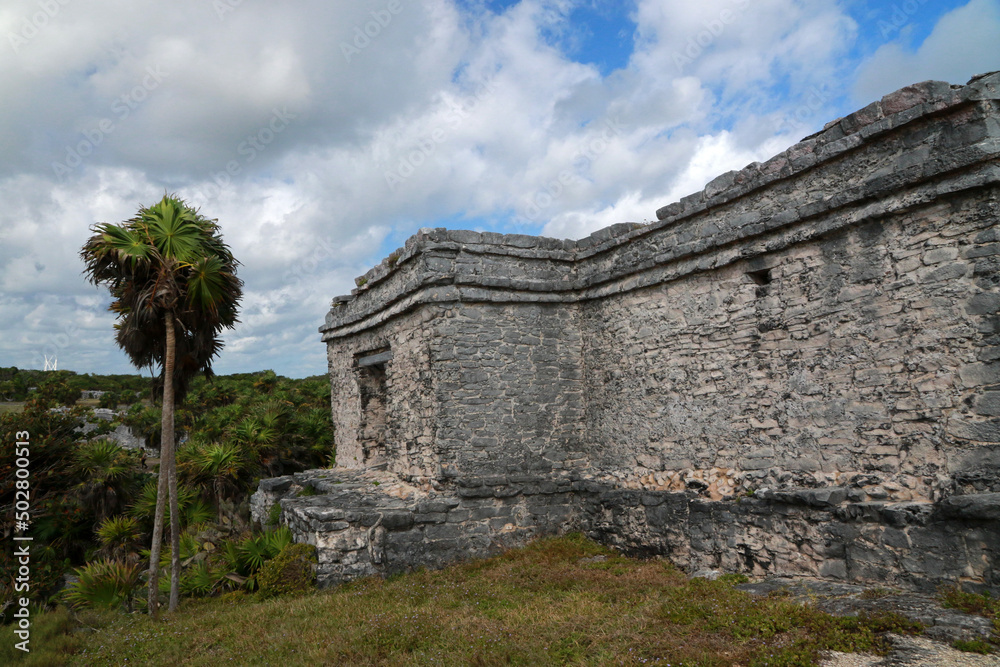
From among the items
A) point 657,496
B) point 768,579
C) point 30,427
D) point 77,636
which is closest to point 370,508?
point 77,636

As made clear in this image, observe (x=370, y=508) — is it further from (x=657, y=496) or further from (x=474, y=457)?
(x=657, y=496)

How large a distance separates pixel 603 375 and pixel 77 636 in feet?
22.0

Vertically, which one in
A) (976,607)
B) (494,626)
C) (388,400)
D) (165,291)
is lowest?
(494,626)

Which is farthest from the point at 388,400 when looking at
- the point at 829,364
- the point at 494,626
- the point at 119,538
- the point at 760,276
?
the point at 829,364

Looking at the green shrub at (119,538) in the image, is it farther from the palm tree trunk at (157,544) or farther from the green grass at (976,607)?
the green grass at (976,607)

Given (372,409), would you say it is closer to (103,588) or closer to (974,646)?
(103,588)

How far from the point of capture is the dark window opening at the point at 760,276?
629cm

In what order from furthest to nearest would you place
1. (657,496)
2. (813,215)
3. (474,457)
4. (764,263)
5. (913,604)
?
(474,457) → (657,496) → (764,263) → (813,215) → (913,604)

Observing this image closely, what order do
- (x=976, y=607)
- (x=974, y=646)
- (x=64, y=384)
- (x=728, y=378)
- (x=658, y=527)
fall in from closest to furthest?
(x=974, y=646), (x=976, y=607), (x=728, y=378), (x=658, y=527), (x=64, y=384)

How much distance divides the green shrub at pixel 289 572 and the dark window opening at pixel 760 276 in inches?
248

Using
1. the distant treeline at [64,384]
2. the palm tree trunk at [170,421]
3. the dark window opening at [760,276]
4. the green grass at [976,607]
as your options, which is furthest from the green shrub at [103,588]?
the distant treeline at [64,384]

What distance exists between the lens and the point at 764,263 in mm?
6215

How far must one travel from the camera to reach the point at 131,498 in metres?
11.6

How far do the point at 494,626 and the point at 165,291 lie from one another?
524 centimetres
